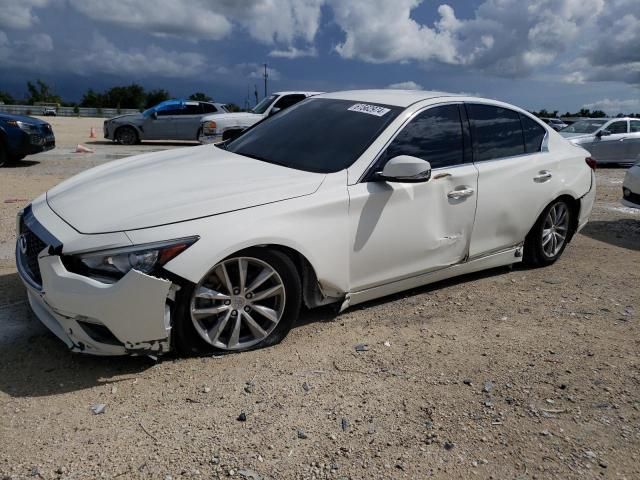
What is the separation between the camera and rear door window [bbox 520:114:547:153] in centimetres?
511

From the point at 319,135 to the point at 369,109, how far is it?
0.44 metres

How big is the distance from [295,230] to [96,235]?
1.12 m

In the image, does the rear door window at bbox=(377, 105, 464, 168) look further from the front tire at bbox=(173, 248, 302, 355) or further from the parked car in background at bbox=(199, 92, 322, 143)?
the parked car in background at bbox=(199, 92, 322, 143)

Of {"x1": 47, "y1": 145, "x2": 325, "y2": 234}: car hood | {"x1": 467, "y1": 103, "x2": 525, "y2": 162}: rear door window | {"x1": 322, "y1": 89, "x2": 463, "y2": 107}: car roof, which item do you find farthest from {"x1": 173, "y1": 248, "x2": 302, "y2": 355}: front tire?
{"x1": 467, "y1": 103, "x2": 525, "y2": 162}: rear door window

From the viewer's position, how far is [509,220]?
4840 mm

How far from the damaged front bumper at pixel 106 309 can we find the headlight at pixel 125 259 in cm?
6

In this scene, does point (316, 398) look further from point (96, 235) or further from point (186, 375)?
point (96, 235)

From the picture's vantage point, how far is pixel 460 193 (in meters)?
4.35

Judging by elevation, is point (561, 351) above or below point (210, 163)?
below

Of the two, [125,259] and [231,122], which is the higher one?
[231,122]

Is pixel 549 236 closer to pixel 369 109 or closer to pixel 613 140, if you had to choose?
pixel 369 109

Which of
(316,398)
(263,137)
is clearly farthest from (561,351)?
(263,137)

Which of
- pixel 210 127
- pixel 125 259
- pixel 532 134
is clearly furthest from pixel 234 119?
pixel 125 259

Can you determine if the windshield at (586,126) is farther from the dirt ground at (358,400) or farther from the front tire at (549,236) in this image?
the dirt ground at (358,400)
